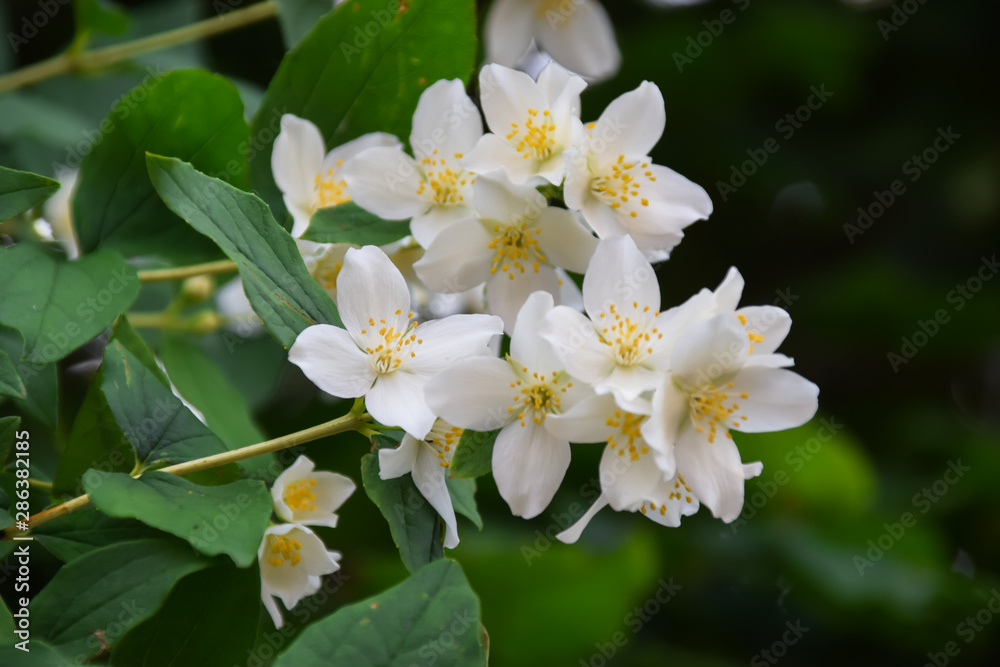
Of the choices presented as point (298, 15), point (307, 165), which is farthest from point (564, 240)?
point (298, 15)

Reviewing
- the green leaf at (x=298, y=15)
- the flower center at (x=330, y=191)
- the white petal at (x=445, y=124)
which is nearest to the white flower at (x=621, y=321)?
the white petal at (x=445, y=124)

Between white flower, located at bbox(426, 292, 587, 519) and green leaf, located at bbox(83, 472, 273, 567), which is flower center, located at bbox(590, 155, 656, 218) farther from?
green leaf, located at bbox(83, 472, 273, 567)

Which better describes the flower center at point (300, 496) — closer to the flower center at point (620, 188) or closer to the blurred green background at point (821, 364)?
the flower center at point (620, 188)

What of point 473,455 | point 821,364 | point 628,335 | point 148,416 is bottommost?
point 821,364

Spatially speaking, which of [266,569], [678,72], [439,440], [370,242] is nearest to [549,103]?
[370,242]

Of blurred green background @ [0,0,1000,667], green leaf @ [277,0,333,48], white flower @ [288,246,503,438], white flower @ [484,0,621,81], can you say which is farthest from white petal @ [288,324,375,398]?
blurred green background @ [0,0,1000,667]

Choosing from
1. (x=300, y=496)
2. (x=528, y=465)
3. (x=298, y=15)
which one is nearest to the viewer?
(x=528, y=465)

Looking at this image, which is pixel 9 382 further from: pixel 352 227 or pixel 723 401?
pixel 723 401
